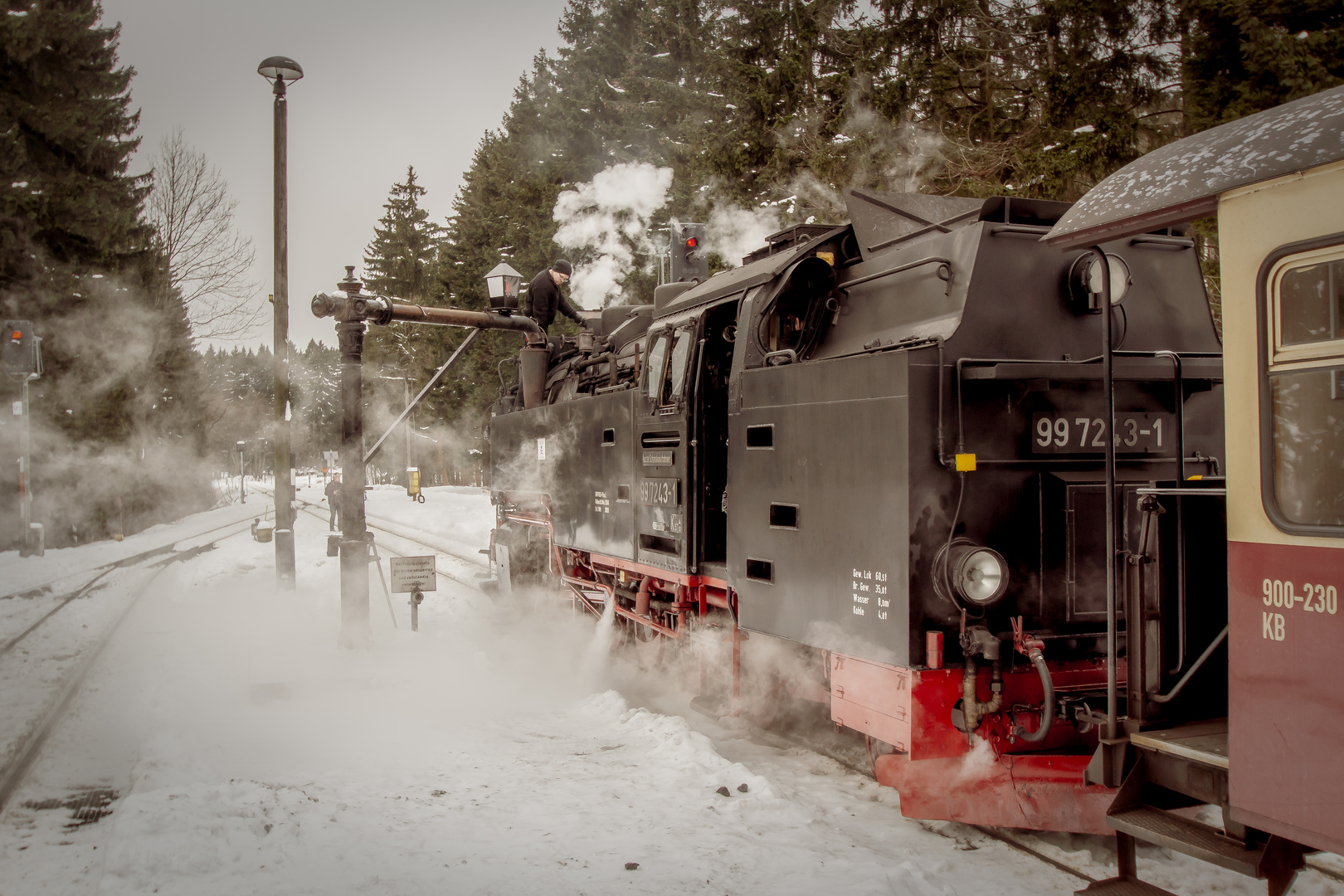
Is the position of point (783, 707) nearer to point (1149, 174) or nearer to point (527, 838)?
point (527, 838)

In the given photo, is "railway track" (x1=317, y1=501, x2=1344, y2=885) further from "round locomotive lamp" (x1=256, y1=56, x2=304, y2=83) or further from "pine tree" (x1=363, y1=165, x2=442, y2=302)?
"pine tree" (x1=363, y1=165, x2=442, y2=302)

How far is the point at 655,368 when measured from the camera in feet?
20.5

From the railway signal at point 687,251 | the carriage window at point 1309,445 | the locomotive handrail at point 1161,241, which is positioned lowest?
the carriage window at point 1309,445

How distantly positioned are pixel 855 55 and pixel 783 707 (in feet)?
35.5

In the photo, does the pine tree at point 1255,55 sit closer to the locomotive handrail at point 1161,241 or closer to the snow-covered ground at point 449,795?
the locomotive handrail at point 1161,241

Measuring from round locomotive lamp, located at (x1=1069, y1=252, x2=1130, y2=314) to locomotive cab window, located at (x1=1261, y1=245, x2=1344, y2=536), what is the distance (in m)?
1.60

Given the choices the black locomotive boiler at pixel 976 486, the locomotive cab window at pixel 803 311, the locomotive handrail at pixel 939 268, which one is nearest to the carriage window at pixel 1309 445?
the black locomotive boiler at pixel 976 486

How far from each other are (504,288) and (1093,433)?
252 inches

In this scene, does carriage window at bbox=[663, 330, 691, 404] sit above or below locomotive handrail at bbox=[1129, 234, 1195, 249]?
below

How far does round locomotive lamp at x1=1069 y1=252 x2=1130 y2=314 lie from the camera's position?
4.09m

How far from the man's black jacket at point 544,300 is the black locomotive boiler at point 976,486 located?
468cm

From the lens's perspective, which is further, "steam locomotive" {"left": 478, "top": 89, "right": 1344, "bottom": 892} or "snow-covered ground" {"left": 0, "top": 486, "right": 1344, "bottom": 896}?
"snow-covered ground" {"left": 0, "top": 486, "right": 1344, "bottom": 896}

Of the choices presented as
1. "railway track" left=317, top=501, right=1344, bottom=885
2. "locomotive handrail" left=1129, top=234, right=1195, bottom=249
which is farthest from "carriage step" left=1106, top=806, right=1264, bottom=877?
"locomotive handrail" left=1129, top=234, right=1195, bottom=249

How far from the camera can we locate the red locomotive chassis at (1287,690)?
234 cm
